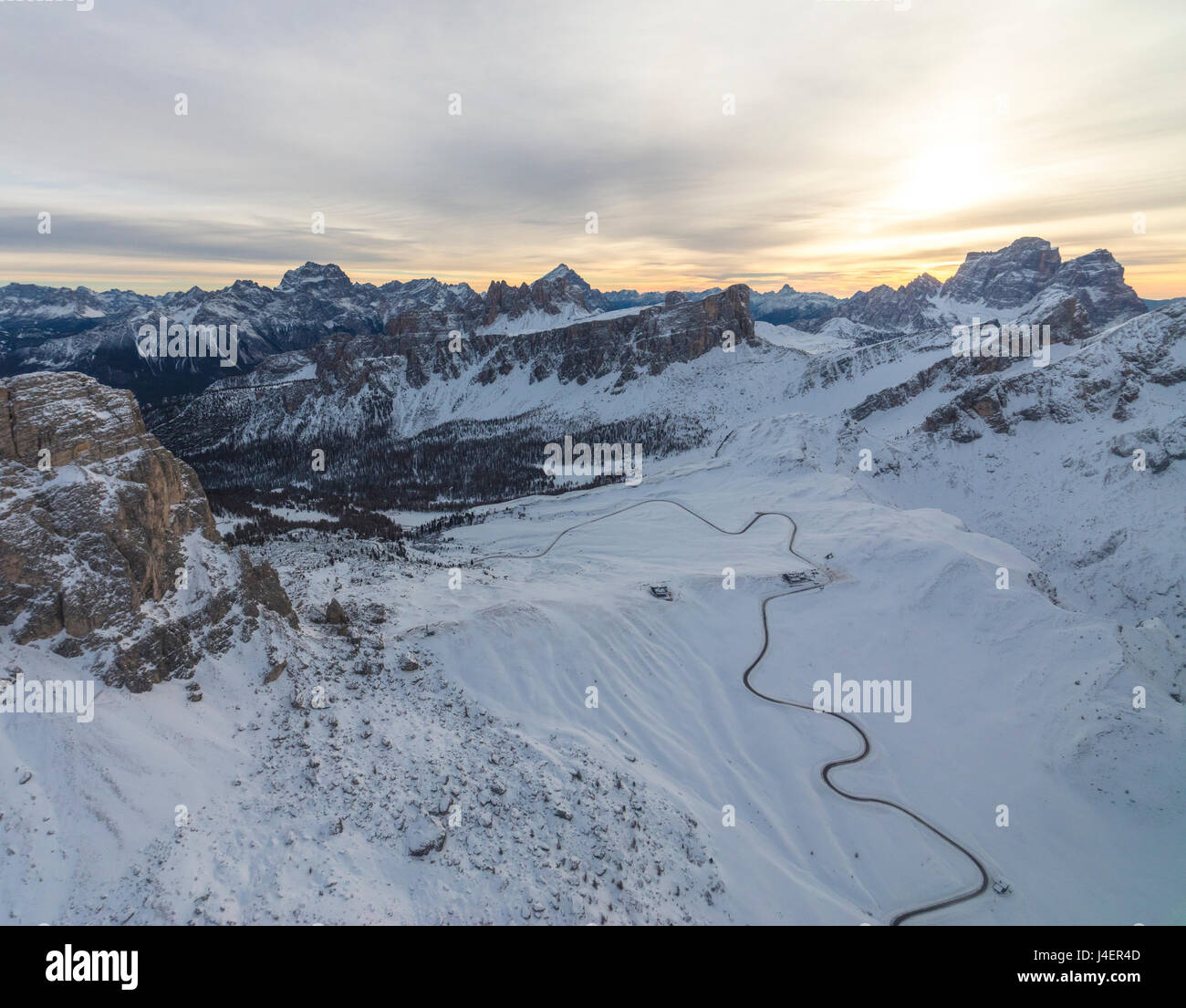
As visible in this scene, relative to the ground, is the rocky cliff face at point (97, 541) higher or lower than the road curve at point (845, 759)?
higher

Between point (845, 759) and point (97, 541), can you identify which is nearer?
point (97, 541)

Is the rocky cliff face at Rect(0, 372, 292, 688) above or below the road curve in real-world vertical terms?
above

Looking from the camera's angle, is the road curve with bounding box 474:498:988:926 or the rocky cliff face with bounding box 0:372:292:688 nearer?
the rocky cliff face with bounding box 0:372:292:688

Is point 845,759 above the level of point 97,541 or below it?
below

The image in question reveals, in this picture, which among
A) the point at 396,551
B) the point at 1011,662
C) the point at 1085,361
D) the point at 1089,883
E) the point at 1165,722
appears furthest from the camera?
the point at 1085,361

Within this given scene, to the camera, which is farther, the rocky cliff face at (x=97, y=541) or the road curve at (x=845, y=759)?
the road curve at (x=845, y=759)

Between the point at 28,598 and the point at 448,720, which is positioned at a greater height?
the point at 28,598
